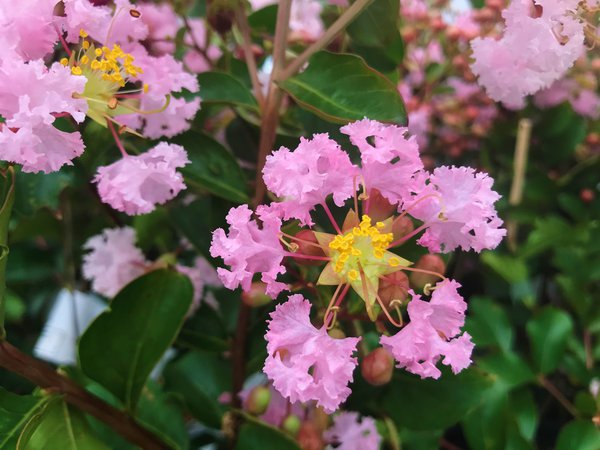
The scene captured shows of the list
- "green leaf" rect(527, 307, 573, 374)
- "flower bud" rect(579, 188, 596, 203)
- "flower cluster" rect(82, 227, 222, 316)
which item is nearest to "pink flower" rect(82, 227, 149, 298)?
"flower cluster" rect(82, 227, 222, 316)

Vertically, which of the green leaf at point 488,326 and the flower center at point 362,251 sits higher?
the flower center at point 362,251

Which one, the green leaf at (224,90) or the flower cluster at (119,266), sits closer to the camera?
the green leaf at (224,90)

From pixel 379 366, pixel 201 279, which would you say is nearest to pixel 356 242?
pixel 379 366

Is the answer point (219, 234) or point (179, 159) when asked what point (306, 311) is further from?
point (179, 159)

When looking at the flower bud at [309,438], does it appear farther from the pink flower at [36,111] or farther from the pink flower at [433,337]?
the pink flower at [36,111]

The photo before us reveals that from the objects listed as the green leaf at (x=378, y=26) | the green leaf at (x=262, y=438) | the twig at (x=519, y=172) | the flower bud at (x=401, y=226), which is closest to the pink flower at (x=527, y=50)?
the green leaf at (x=378, y=26)

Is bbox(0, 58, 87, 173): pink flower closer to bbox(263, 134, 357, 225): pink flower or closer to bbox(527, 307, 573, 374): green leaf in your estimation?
bbox(263, 134, 357, 225): pink flower

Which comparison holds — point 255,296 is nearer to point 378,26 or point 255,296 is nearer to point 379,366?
point 379,366

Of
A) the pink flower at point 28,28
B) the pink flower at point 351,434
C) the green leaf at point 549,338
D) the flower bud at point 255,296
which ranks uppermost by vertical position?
the pink flower at point 28,28

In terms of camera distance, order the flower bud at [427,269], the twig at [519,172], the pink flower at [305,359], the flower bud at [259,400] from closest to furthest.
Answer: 1. the pink flower at [305,359]
2. the flower bud at [427,269]
3. the flower bud at [259,400]
4. the twig at [519,172]
